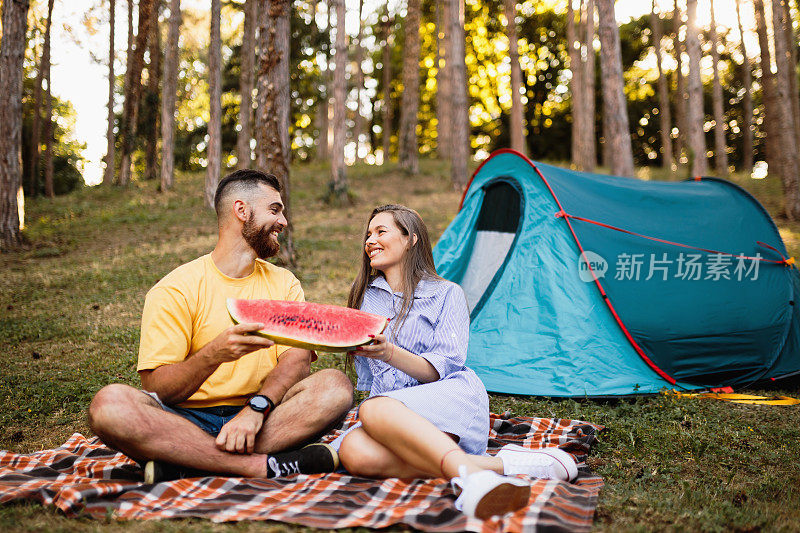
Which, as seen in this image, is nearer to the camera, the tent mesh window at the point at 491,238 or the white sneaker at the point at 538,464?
the white sneaker at the point at 538,464

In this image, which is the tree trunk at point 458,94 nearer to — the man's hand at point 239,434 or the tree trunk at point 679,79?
the tree trunk at point 679,79

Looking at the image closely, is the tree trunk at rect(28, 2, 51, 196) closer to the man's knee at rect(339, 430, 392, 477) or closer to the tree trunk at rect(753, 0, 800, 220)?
the man's knee at rect(339, 430, 392, 477)

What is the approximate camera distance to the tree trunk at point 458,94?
12492 millimetres

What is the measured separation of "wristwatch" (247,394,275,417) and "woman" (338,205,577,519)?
1.34 ft

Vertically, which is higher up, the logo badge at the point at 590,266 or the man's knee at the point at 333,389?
the logo badge at the point at 590,266

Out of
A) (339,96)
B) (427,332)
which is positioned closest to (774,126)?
(339,96)

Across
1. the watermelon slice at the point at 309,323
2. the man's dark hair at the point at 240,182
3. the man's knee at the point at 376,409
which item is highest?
the man's dark hair at the point at 240,182

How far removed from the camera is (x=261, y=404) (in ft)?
9.29

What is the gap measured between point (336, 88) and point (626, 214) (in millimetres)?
7831

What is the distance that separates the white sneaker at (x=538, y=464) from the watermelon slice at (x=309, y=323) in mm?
873

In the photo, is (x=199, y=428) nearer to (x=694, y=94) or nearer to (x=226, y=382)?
(x=226, y=382)

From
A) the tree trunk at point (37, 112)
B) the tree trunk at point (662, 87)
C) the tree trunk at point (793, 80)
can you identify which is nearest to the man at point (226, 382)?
the tree trunk at point (793, 80)

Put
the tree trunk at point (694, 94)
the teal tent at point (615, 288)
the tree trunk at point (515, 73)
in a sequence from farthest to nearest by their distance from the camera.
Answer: the tree trunk at point (515, 73) < the tree trunk at point (694, 94) < the teal tent at point (615, 288)

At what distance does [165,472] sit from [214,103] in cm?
1089
